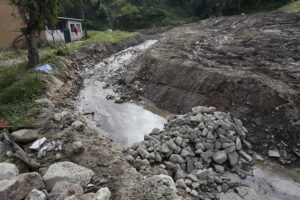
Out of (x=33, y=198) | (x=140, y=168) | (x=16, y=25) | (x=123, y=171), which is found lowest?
(x=140, y=168)

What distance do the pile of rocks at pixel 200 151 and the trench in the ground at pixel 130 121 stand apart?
517 mm

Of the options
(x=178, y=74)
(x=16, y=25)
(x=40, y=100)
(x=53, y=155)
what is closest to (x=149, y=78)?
(x=178, y=74)

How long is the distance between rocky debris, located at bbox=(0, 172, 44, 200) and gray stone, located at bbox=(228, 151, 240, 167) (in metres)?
5.02

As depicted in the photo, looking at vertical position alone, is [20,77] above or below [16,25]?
below

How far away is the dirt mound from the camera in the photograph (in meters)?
6.52

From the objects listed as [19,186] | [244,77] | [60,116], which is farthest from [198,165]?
[60,116]

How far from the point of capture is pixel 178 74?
10297mm

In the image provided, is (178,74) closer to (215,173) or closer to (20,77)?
(215,173)

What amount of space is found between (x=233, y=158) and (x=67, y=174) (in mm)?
4661

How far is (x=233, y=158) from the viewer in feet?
18.8

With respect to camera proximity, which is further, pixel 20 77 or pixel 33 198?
pixel 20 77

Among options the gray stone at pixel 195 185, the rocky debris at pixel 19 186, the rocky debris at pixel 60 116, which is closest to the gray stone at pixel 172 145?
the gray stone at pixel 195 185

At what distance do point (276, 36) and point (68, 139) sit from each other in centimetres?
1276

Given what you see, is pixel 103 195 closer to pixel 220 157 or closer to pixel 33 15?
pixel 220 157
